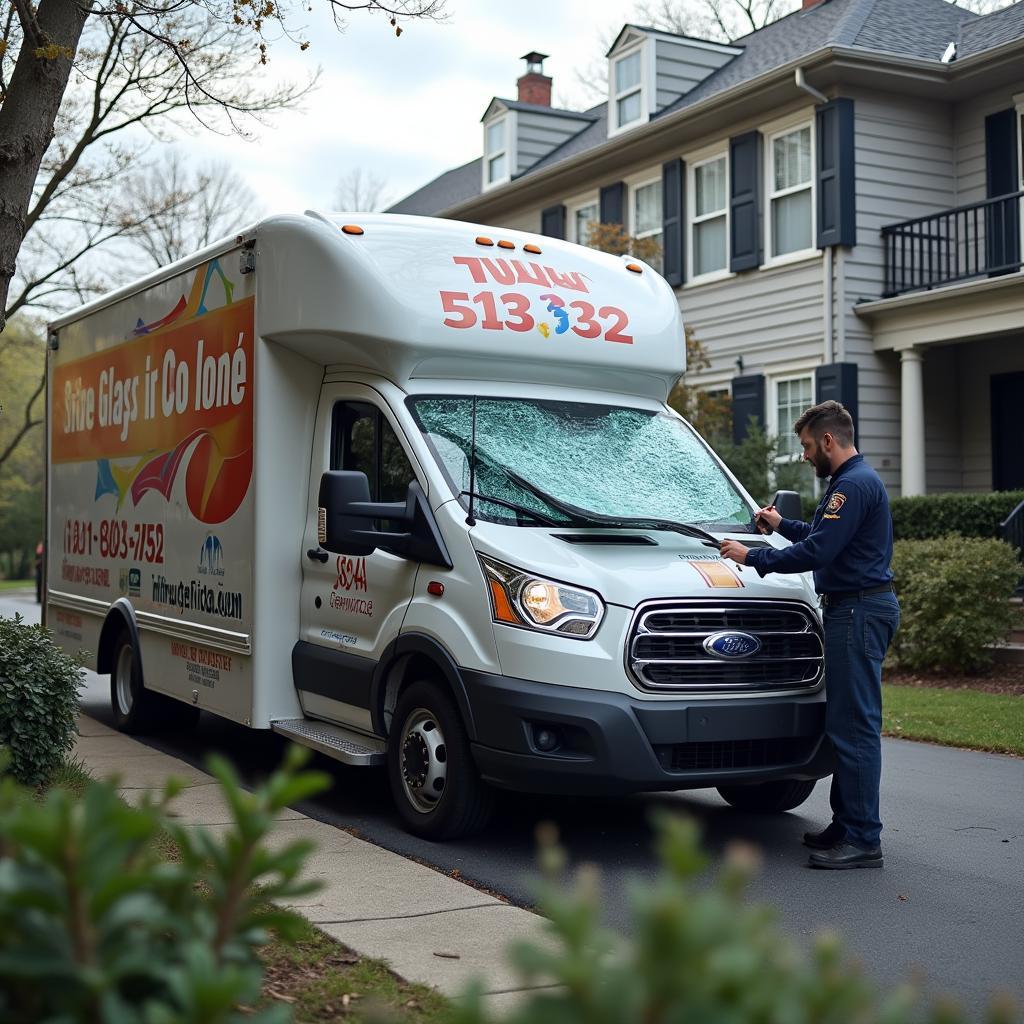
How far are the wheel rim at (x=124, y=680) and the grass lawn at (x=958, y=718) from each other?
576 centimetres

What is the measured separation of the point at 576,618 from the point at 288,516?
232 cm

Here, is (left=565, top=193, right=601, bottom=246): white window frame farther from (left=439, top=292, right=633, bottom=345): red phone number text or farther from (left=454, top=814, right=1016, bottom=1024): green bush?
(left=454, top=814, right=1016, bottom=1024): green bush

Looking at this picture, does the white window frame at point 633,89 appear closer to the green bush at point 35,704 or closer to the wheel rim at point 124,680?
the wheel rim at point 124,680

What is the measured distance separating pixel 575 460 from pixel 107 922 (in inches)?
210

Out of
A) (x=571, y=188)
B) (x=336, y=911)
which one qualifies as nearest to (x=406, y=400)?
(x=336, y=911)

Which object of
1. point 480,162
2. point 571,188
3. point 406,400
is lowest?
point 406,400

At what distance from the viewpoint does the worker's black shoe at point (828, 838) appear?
6.39 meters

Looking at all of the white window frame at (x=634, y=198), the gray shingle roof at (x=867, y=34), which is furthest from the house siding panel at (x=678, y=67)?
the white window frame at (x=634, y=198)

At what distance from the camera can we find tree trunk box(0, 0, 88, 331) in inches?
264

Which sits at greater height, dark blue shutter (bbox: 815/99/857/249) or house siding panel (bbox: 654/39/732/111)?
house siding panel (bbox: 654/39/732/111)

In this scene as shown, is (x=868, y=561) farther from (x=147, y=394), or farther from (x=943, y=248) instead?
(x=943, y=248)

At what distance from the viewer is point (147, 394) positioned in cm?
946

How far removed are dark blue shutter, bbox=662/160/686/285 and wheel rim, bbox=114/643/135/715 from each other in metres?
12.8

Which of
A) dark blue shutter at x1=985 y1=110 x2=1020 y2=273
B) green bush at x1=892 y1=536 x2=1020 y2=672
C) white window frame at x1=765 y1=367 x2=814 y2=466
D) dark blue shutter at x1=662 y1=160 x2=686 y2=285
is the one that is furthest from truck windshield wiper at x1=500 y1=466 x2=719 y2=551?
dark blue shutter at x1=662 y1=160 x2=686 y2=285
